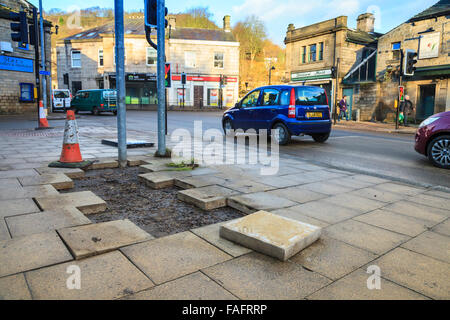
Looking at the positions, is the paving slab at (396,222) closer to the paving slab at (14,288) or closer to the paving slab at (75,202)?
the paving slab at (75,202)

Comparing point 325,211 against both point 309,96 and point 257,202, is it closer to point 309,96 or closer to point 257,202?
point 257,202

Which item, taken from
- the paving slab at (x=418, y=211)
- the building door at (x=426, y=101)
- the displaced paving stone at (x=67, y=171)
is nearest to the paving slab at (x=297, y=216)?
the paving slab at (x=418, y=211)

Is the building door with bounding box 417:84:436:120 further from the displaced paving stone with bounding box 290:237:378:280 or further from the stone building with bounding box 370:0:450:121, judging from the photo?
the displaced paving stone with bounding box 290:237:378:280

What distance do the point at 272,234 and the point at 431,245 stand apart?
1.46 m

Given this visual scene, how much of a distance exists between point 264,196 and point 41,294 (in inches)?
113

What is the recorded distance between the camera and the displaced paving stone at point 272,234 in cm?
269

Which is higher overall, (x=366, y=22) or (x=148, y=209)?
(x=366, y=22)

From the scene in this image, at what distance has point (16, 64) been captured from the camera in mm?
25031

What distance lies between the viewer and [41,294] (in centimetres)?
210

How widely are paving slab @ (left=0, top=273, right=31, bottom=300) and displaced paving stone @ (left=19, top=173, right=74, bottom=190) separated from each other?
8.49 ft

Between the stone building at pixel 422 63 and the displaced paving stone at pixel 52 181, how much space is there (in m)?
22.5

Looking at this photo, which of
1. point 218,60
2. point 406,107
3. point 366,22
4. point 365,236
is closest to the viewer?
point 365,236

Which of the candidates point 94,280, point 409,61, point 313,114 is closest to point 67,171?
point 94,280
